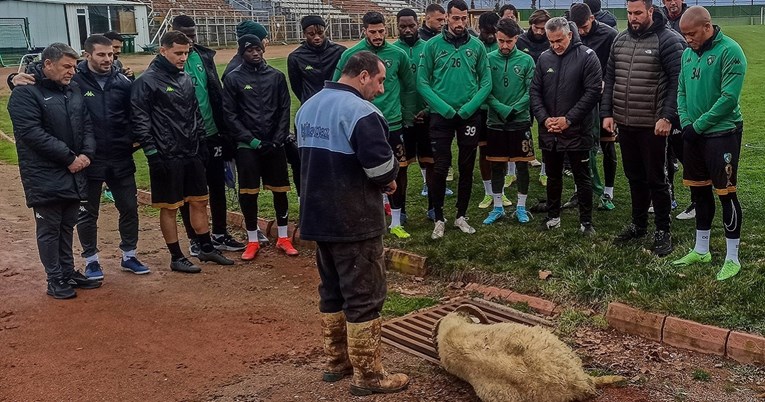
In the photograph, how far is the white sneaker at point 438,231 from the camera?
738 centimetres

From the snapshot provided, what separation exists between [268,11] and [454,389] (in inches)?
1719

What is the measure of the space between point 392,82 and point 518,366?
13.0ft

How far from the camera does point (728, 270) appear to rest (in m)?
5.70

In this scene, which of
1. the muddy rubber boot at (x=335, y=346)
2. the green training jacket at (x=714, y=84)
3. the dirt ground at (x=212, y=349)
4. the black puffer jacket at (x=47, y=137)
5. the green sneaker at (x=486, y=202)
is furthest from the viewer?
the green sneaker at (x=486, y=202)

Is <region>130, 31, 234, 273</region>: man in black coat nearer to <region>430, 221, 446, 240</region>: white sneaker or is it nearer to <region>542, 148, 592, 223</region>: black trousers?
<region>430, 221, 446, 240</region>: white sneaker

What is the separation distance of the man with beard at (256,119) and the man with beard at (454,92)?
1441 mm

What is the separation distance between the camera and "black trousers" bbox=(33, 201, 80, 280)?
6.54m

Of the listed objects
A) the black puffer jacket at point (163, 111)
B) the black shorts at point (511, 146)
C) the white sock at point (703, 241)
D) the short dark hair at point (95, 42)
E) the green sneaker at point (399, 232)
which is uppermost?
the short dark hair at point (95, 42)

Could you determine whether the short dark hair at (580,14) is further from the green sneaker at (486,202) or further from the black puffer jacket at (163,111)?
the black puffer jacket at (163,111)

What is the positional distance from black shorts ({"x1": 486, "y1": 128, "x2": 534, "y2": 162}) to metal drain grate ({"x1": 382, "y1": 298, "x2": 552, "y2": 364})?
2224 millimetres

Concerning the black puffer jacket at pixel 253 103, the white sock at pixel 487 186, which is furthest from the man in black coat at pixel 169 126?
the white sock at pixel 487 186

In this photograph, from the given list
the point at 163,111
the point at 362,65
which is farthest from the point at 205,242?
the point at 362,65

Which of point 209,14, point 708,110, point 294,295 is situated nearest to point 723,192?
point 708,110

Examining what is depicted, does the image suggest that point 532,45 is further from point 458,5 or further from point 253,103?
point 253,103
